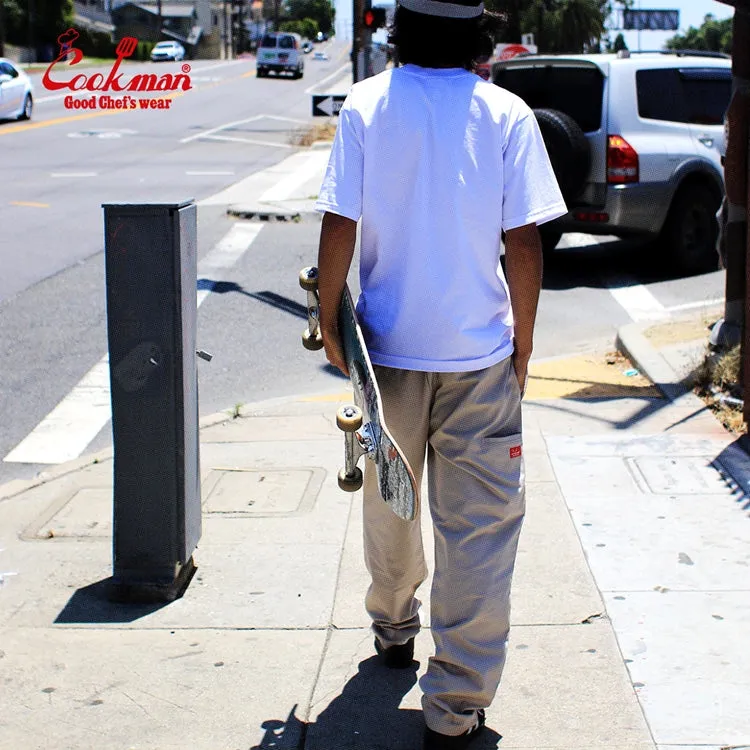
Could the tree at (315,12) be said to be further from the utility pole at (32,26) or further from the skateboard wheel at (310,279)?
the skateboard wheel at (310,279)

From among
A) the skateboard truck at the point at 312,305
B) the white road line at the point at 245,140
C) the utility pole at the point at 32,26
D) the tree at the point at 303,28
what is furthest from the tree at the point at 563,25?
the tree at the point at 303,28

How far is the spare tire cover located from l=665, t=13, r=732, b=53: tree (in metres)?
118

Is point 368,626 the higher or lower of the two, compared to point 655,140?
lower

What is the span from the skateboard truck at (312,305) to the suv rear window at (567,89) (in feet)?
24.3

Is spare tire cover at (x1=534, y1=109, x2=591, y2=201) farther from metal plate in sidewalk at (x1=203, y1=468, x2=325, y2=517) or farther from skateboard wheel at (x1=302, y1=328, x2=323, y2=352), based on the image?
skateboard wheel at (x1=302, y1=328, x2=323, y2=352)

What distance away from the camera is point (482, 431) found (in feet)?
9.48

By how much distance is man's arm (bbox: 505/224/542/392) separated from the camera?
2.85 metres

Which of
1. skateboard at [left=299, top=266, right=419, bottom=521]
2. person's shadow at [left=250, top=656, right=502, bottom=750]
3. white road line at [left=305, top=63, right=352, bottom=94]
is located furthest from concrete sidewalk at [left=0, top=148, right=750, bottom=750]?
white road line at [left=305, top=63, right=352, bottom=94]

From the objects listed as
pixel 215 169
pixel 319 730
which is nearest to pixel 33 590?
pixel 319 730

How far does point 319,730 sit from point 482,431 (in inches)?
37.6

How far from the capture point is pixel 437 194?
276 cm

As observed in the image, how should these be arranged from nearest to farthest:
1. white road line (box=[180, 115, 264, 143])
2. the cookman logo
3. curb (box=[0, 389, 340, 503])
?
curb (box=[0, 389, 340, 503]) < white road line (box=[180, 115, 264, 143]) < the cookman logo

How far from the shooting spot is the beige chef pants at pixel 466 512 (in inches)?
113

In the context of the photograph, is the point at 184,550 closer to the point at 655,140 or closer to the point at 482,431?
the point at 482,431
